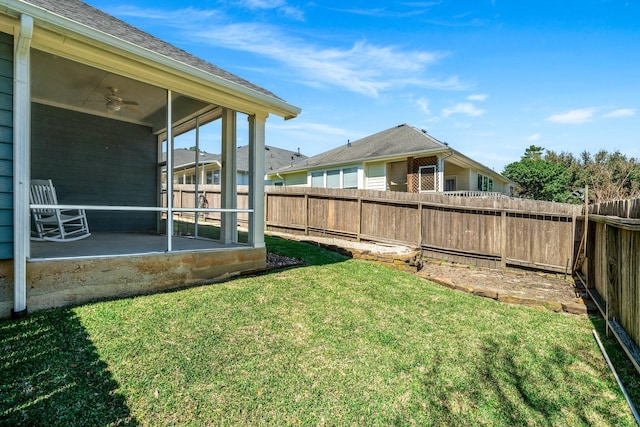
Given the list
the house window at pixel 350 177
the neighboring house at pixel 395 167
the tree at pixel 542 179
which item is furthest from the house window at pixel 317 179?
the tree at pixel 542 179

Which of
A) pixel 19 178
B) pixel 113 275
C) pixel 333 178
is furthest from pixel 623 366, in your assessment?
pixel 333 178

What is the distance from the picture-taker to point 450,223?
292 inches

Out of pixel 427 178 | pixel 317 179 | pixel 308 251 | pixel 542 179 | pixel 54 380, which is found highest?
pixel 542 179

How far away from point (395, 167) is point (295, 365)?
1360 cm

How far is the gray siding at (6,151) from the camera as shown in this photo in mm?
2984

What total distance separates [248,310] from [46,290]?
2.10m

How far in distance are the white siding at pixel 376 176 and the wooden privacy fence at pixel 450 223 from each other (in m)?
5.82

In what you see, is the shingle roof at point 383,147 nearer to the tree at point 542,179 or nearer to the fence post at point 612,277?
the fence post at point 612,277

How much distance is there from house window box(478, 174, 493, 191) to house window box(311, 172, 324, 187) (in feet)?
32.3

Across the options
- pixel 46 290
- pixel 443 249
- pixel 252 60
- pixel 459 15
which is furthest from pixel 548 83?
pixel 46 290

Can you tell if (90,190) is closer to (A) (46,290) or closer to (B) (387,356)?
(A) (46,290)

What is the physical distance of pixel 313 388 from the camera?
244 centimetres

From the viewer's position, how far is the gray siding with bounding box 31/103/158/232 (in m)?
6.17

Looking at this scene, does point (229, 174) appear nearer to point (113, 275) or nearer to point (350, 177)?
point (113, 275)
